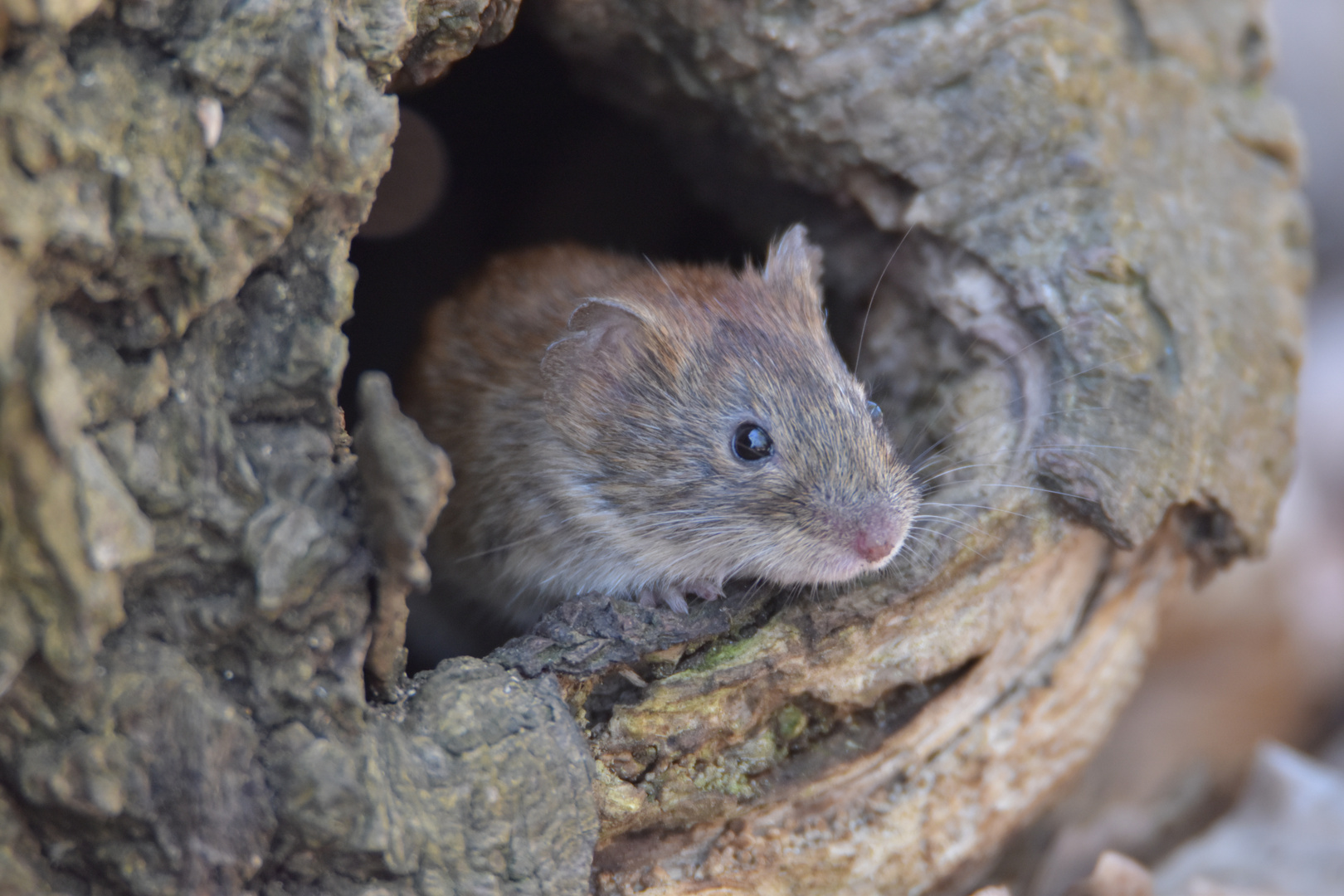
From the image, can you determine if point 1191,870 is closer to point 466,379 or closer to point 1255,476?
point 1255,476

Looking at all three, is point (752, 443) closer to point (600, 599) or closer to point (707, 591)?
point (707, 591)

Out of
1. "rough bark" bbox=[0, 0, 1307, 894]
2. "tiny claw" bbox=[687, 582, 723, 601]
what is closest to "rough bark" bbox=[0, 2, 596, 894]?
"rough bark" bbox=[0, 0, 1307, 894]

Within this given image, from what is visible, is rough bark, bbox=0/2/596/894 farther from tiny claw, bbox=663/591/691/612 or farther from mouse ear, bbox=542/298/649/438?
mouse ear, bbox=542/298/649/438

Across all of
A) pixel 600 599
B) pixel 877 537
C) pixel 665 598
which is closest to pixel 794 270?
pixel 877 537

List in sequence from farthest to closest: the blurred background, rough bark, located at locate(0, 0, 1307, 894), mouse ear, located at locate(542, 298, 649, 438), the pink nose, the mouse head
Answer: the blurred background, mouse ear, located at locate(542, 298, 649, 438), the mouse head, the pink nose, rough bark, located at locate(0, 0, 1307, 894)

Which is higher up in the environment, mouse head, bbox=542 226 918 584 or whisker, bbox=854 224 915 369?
whisker, bbox=854 224 915 369

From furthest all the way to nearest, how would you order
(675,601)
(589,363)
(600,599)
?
(589,363) → (675,601) → (600,599)

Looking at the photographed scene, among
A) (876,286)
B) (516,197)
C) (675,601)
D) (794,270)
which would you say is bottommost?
(675,601)
